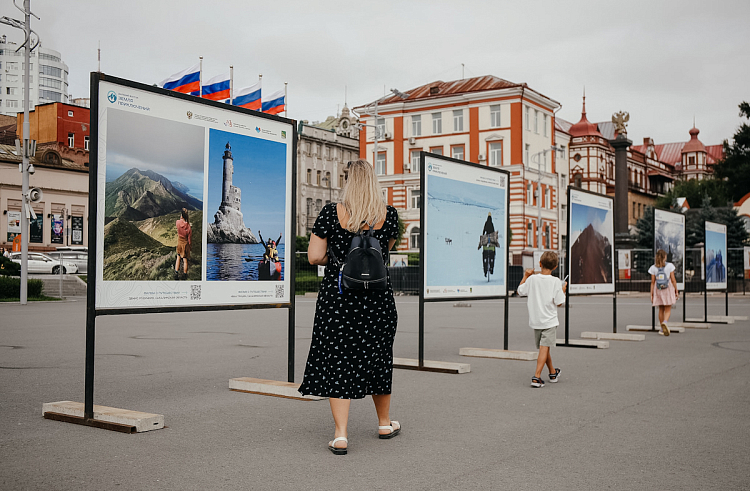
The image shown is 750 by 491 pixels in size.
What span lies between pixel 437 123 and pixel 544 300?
67.5 m

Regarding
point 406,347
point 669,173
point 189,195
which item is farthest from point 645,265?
point 669,173

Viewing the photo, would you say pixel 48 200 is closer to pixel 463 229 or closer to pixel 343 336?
pixel 463 229

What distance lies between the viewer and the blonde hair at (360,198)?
563 centimetres

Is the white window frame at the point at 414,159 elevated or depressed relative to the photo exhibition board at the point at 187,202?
elevated

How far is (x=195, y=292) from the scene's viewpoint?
7297 millimetres

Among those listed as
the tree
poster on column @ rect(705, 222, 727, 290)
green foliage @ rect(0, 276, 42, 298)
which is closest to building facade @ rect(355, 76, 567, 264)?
the tree

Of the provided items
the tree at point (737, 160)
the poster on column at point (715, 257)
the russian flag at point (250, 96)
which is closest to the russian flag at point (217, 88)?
the russian flag at point (250, 96)

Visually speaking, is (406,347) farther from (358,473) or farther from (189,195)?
(358,473)

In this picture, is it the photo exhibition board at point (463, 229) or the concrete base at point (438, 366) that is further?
the photo exhibition board at point (463, 229)

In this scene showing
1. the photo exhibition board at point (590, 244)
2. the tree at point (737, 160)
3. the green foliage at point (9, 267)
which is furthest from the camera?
the tree at point (737, 160)

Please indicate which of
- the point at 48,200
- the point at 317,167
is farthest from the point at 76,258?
the point at 317,167

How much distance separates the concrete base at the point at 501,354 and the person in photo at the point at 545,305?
5.74ft

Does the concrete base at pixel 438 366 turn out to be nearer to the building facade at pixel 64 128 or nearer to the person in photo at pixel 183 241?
the person in photo at pixel 183 241

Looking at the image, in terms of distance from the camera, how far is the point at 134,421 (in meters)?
6.02
